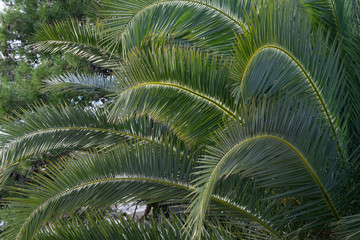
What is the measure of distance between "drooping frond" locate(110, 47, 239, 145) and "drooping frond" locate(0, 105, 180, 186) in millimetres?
784

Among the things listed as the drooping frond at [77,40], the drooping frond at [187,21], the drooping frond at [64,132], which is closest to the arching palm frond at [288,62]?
the drooping frond at [187,21]

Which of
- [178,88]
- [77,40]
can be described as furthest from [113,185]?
[77,40]

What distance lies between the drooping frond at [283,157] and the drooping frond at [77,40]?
11.2 ft

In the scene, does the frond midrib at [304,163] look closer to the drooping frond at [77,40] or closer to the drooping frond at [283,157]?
the drooping frond at [283,157]

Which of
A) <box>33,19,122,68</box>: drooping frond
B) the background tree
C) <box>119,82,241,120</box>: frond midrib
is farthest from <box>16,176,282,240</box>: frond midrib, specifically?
the background tree

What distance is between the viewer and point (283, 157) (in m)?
2.47

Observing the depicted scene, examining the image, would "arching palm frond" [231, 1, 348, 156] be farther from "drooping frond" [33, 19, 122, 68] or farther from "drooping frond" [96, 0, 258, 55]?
"drooping frond" [33, 19, 122, 68]

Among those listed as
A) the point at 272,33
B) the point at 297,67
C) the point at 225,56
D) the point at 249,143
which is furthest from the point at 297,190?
the point at 225,56

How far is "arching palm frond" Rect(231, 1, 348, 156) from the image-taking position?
9.50ft

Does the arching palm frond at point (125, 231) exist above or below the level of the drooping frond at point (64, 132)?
below

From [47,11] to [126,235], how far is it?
6.02 meters

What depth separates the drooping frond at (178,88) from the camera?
3.24 m

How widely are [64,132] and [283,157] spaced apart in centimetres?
265

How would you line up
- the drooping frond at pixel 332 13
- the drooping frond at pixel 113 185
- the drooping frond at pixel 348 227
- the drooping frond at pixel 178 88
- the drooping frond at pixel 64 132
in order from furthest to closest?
the drooping frond at pixel 64 132
the drooping frond at pixel 332 13
the drooping frond at pixel 178 88
the drooping frond at pixel 113 185
the drooping frond at pixel 348 227
